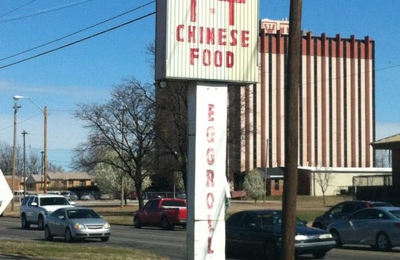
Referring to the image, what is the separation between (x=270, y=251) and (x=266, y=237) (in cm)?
43

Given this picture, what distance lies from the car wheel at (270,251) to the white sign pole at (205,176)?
8.95 m

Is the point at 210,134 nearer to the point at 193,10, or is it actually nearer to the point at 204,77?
the point at 204,77

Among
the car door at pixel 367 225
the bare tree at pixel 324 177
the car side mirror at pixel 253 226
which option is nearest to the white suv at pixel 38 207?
the car door at pixel 367 225

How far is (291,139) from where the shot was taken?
14906 mm

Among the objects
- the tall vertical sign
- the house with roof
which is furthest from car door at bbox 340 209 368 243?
the house with roof

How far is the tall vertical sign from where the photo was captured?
14516 millimetres

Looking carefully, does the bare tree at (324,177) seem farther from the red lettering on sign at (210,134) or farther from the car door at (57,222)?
the red lettering on sign at (210,134)

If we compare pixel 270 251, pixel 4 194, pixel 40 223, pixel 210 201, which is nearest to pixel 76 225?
pixel 270 251

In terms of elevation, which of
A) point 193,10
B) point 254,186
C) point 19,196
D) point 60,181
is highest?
point 193,10

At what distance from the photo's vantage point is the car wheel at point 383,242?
27016mm

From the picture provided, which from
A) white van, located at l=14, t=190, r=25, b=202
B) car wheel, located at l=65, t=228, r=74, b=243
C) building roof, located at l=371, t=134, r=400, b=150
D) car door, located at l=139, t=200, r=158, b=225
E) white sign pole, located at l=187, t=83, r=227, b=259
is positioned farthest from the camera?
white van, located at l=14, t=190, r=25, b=202

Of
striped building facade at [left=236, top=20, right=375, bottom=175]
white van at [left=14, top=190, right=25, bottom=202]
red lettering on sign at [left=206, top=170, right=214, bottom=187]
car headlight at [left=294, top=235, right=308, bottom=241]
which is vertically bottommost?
white van at [left=14, top=190, right=25, bottom=202]

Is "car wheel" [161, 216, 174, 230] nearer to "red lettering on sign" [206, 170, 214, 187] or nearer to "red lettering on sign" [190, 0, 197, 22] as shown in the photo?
"red lettering on sign" [206, 170, 214, 187]

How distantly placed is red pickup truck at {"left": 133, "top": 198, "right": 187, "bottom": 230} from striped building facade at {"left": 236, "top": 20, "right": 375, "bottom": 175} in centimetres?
5916
